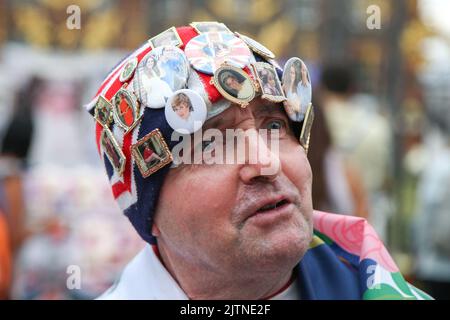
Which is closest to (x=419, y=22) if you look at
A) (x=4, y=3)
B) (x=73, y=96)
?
(x=73, y=96)

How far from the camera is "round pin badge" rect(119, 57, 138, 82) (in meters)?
1.79

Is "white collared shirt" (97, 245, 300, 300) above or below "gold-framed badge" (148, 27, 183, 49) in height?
below

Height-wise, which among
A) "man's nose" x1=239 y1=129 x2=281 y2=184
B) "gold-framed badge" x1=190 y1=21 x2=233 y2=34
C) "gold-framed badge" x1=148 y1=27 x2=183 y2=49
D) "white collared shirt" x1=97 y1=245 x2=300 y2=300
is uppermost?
"gold-framed badge" x1=190 y1=21 x2=233 y2=34

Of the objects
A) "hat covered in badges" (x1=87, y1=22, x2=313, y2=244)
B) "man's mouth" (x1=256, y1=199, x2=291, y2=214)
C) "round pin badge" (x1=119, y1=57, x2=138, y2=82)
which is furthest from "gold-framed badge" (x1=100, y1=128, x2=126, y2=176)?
"man's mouth" (x1=256, y1=199, x2=291, y2=214)

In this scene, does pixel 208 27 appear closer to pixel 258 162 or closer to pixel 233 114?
pixel 233 114

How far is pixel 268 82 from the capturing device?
1712 millimetres

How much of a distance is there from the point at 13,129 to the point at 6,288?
4.54 ft

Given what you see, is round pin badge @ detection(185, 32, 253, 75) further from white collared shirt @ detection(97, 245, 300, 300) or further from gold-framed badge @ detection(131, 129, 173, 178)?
white collared shirt @ detection(97, 245, 300, 300)

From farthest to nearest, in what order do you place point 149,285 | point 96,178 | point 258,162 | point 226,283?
point 96,178
point 149,285
point 226,283
point 258,162

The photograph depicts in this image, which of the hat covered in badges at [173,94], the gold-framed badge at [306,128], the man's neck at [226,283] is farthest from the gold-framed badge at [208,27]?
the man's neck at [226,283]

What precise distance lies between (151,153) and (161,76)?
0.16 meters

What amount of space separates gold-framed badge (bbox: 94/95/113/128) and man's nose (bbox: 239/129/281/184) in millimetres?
334

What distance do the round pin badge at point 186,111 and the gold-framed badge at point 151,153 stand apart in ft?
0.16

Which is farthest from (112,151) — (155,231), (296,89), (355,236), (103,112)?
(355,236)
